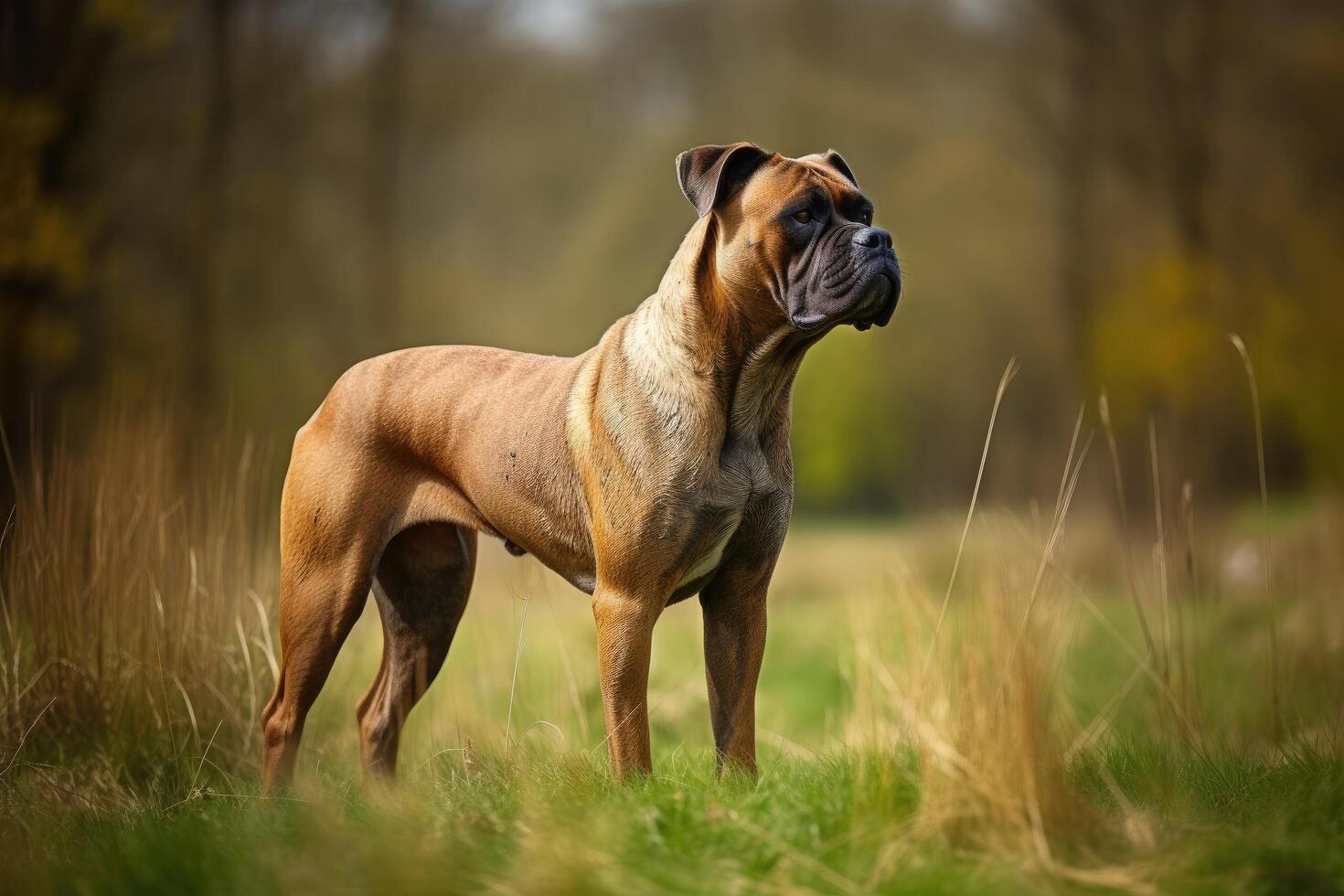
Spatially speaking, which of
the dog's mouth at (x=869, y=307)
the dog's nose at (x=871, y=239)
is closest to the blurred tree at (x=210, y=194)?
the dog's mouth at (x=869, y=307)

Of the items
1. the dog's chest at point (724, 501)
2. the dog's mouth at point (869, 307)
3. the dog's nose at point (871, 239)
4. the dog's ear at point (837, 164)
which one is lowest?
the dog's chest at point (724, 501)

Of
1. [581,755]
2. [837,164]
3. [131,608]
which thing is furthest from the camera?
[131,608]

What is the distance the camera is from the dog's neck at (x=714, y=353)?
3.61 metres

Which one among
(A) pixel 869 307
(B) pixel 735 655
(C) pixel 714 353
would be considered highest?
(A) pixel 869 307

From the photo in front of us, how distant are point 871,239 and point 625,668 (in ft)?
4.97

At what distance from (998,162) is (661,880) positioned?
27.4 metres

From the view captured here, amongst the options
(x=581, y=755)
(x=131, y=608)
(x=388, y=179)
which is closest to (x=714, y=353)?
(x=581, y=755)

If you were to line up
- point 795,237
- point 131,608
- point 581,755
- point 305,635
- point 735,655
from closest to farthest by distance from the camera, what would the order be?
point 795,237, point 581,755, point 735,655, point 305,635, point 131,608

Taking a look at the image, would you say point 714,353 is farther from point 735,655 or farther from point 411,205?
point 411,205

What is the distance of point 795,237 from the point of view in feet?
11.6

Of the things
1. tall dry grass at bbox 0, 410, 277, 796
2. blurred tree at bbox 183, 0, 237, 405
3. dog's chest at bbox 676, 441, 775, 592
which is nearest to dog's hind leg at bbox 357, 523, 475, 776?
tall dry grass at bbox 0, 410, 277, 796

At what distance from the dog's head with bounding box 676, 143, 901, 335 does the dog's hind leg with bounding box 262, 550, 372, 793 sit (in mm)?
1776

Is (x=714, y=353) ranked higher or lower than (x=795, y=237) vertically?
lower

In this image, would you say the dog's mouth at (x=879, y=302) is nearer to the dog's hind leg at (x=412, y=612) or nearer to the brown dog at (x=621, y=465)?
the brown dog at (x=621, y=465)
